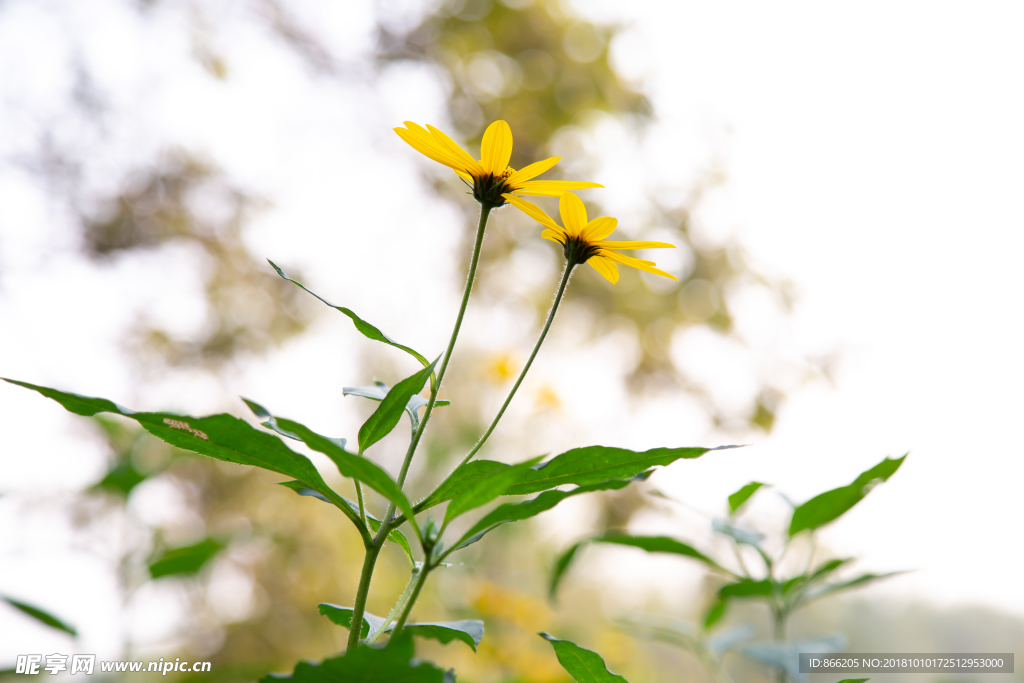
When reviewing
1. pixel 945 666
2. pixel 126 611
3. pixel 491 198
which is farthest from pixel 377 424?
pixel 945 666

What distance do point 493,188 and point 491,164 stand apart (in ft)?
0.05

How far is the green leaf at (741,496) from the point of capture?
1.86 ft

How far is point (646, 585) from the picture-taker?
2.74 metres

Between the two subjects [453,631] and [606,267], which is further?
[606,267]

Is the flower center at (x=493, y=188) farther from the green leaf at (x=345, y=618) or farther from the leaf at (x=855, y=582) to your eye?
the leaf at (x=855, y=582)

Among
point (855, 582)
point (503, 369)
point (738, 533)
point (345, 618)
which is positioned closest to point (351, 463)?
point (345, 618)

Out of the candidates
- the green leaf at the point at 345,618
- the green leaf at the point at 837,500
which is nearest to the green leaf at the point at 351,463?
the green leaf at the point at 345,618

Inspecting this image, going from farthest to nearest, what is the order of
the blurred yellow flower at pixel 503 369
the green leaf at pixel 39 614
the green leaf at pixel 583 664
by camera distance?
the blurred yellow flower at pixel 503 369
the green leaf at pixel 39 614
the green leaf at pixel 583 664

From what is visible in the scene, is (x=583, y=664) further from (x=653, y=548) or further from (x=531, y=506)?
(x=653, y=548)

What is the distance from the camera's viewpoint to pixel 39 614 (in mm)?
683

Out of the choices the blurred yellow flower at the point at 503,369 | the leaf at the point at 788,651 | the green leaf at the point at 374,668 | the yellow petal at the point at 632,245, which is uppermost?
the blurred yellow flower at the point at 503,369

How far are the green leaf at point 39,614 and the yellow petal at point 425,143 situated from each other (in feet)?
2.32

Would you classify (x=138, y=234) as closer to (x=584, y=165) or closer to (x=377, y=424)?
(x=584, y=165)

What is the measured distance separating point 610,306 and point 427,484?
137 cm
